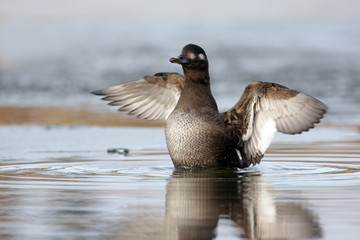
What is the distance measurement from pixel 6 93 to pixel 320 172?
9282 millimetres

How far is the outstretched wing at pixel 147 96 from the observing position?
325 inches

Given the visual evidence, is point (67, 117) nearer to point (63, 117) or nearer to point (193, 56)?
point (63, 117)

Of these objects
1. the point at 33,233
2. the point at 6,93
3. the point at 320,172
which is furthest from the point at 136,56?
the point at 33,233

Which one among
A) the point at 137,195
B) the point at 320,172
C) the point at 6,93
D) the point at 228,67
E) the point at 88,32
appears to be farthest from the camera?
the point at 88,32

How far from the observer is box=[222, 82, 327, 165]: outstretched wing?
719 cm

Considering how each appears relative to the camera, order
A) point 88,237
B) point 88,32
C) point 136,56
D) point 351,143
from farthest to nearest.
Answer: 1. point 88,32
2. point 136,56
3. point 351,143
4. point 88,237

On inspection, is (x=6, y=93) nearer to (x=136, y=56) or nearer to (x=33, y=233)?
(x=136, y=56)

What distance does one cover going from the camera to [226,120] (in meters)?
7.38

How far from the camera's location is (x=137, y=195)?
535 centimetres

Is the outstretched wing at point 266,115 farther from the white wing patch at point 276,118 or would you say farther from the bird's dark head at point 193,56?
the bird's dark head at point 193,56

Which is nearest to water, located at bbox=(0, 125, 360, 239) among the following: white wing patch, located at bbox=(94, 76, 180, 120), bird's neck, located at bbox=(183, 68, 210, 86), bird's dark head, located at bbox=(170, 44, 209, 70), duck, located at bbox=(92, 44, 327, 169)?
duck, located at bbox=(92, 44, 327, 169)

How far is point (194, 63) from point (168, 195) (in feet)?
7.01

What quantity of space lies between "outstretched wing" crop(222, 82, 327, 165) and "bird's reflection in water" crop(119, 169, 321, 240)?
1.11 meters

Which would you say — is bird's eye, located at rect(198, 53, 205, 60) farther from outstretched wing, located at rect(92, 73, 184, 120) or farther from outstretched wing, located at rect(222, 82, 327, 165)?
outstretched wing, located at rect(92, 73, 184, 120)
